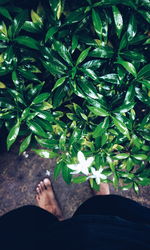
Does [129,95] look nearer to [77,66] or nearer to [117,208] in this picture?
[77,66]

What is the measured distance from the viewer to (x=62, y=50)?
32.9 inches

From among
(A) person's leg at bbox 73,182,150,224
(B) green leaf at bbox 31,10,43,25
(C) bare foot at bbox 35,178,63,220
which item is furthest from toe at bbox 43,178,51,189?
(B) green leaf at bbox 31,10,43,25

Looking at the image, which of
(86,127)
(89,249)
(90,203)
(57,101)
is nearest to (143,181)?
(90,203)

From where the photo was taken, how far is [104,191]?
1.56 meters

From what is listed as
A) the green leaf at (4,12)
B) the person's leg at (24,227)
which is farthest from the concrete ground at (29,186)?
the green leaf at (4,12)

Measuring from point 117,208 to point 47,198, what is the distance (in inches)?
24.6

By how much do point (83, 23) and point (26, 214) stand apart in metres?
1.03

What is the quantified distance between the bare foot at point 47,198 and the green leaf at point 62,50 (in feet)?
3.41

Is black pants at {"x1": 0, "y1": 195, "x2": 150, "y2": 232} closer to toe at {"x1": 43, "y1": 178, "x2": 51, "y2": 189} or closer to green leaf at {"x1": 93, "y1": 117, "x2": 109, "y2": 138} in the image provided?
toe at {"x1": 43, "y1": 178, "x2": 51, "y2": 189}

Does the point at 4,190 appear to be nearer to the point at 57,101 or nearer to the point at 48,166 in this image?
the point at 48,166

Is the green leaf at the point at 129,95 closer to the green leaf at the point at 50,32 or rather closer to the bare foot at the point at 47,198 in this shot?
the green leaf at the point at 50,32

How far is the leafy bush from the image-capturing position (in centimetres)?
81

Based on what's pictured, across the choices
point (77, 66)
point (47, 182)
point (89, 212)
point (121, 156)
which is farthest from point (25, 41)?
point (47, 182)

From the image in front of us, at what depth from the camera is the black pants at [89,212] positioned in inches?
43.3
